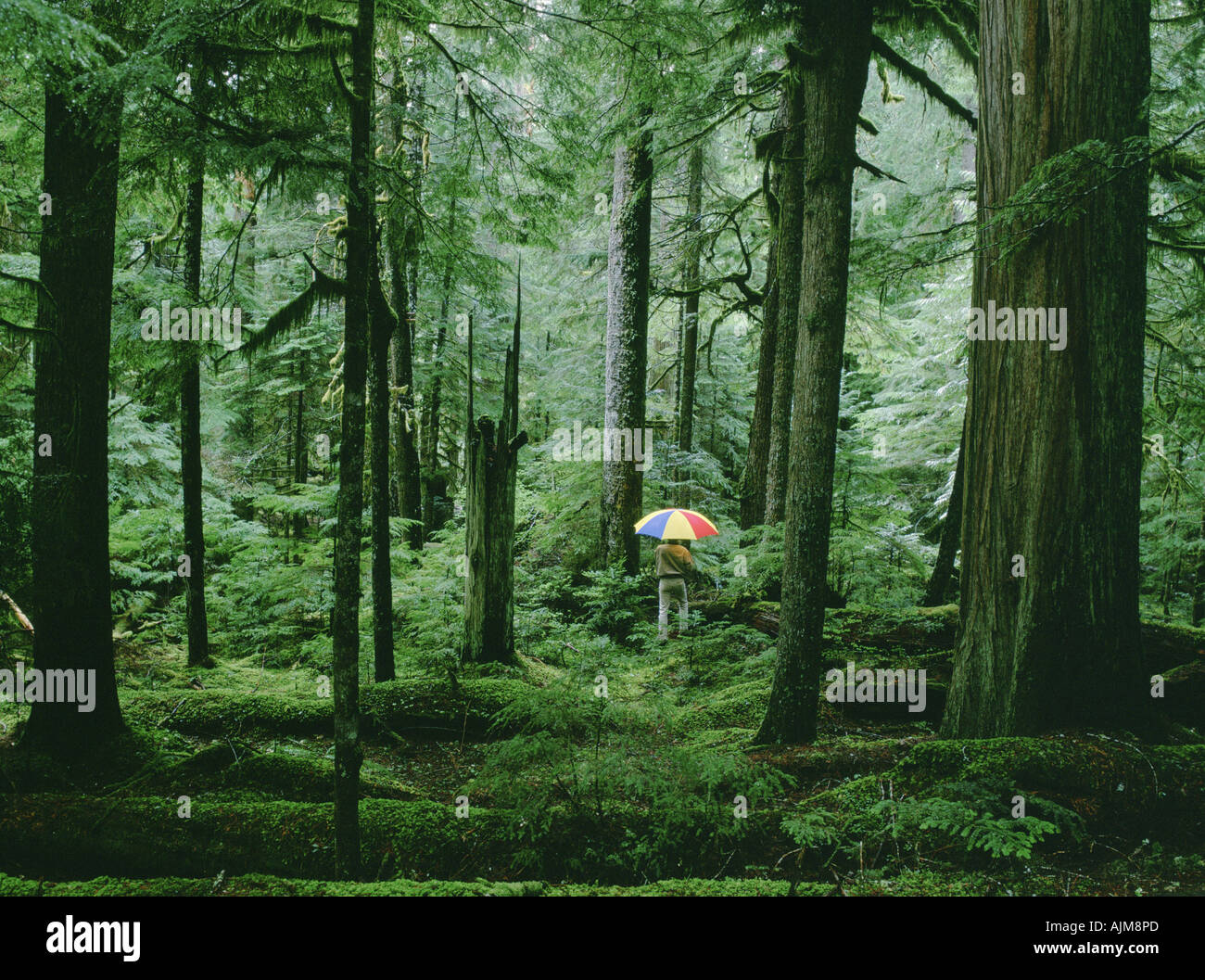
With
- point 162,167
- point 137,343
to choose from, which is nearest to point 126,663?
point 137,343

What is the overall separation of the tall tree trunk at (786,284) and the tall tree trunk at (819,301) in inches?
114

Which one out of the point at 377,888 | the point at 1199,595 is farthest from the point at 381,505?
the point at 1199,595

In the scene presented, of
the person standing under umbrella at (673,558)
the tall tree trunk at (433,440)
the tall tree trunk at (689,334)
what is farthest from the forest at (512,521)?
the tall tree trunk at (433,440)

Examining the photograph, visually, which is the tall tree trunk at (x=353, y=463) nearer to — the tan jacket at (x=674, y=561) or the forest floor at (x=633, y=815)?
the forest floor at (x=633, y=815)

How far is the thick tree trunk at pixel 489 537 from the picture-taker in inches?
294

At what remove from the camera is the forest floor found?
3.22m

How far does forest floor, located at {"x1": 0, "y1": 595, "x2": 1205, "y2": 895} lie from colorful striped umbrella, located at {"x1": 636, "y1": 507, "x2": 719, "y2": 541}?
14.0 feet

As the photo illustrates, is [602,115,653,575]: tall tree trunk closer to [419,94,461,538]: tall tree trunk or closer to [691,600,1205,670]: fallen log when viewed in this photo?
[691,600,1205,670]: fallen log

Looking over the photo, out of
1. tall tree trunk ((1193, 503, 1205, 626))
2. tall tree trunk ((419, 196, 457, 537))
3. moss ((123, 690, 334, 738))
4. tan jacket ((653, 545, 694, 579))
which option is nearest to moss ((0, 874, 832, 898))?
moss ((123, 690, 334, 738))

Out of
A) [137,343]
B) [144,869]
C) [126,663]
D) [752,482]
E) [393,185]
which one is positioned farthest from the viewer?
[752,482]

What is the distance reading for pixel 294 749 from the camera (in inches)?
227

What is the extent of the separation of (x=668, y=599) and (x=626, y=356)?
4430mm

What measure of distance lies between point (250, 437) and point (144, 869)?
18217mm
